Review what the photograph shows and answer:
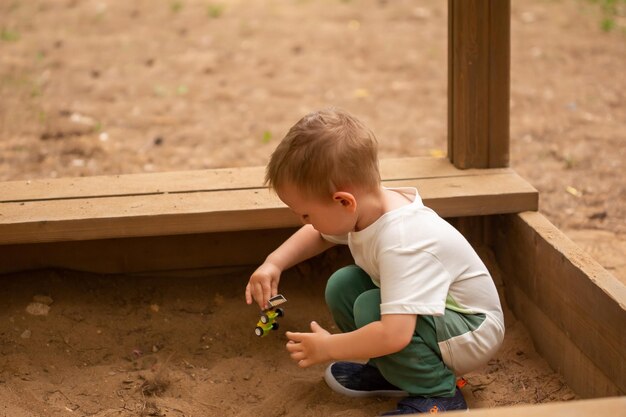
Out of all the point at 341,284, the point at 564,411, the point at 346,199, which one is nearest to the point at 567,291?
the point at 341,284

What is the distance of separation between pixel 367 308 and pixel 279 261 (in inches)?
13.7

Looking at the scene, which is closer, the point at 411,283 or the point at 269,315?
the point at 411,283

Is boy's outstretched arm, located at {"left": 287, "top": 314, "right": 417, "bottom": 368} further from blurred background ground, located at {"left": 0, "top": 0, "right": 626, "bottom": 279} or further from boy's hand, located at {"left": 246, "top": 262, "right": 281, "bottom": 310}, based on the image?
blurred background ground, located at {"left": 0, "top": 0, "right": 626, "bottom": 279}

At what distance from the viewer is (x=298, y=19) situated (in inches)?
266

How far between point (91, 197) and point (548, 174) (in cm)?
222

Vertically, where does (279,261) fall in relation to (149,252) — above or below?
above

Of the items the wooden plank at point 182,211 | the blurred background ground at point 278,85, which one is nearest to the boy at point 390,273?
the wooden plank at point 182,211

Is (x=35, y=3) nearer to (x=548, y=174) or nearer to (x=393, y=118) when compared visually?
(x=393, y=118)

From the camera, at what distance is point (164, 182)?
9.57 feet

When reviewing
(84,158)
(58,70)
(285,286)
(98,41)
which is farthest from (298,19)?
(285,286)

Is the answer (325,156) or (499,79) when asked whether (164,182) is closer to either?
(325,156)

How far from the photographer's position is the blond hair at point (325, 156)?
6.81ft

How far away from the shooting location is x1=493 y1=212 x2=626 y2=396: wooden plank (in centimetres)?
219

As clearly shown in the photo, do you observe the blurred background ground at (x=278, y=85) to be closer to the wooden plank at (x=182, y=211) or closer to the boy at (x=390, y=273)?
the wooden plank at (x=182, y=211)
